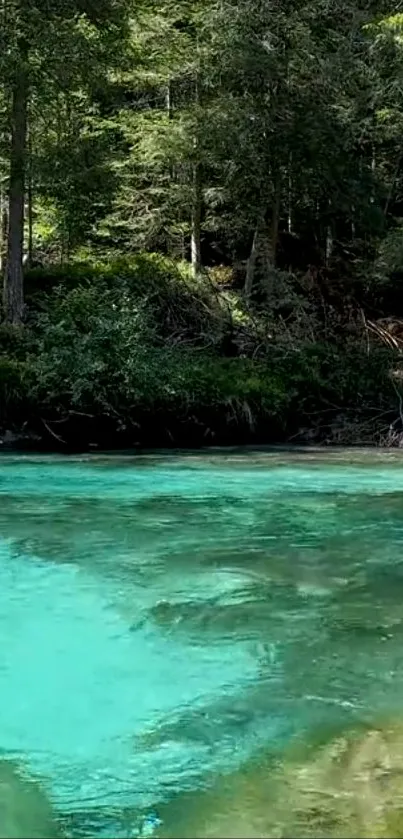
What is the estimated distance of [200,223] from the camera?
21359 mm

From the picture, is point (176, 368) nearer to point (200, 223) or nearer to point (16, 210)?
point (16, 210)

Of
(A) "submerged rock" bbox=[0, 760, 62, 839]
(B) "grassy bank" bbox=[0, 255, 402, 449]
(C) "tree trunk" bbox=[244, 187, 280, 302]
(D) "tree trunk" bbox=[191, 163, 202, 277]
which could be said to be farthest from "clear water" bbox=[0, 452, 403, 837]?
(D) "tree trunk" bbox=[191, 163, 202, 277]

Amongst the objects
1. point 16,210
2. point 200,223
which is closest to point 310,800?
point 16,210

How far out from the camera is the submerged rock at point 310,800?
359 centimetres

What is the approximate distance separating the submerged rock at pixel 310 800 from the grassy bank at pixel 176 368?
1152 cm

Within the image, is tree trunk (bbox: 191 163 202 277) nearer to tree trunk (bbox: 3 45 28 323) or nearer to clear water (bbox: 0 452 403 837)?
tree trunk (bbox: 3 45 28 323)

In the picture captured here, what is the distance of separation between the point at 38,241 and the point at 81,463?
11101 millimetres

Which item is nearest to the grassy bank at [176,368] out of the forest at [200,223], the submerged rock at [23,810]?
the forest at [200,223]

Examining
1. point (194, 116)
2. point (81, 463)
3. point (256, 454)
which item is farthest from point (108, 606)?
point (194, 116)

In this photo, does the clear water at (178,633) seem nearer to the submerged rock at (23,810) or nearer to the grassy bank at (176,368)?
the submerged rock at (23,810)

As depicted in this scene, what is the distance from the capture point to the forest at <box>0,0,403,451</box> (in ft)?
53.5

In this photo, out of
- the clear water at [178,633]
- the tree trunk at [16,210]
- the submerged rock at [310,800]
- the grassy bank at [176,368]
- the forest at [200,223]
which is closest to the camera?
the submerged rock at [310,800]

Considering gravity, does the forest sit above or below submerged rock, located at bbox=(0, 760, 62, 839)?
above

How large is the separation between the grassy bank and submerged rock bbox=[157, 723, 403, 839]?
11523 millimetres
